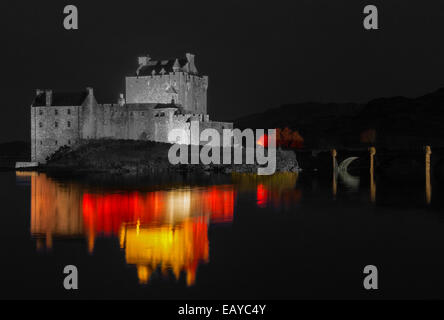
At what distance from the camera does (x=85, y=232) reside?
27641mm

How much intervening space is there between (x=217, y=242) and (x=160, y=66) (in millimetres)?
52604

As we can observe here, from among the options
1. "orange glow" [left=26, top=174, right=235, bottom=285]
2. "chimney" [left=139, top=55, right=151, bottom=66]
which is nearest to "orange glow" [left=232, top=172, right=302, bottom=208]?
"orange glow" [left=26, top=174, right=235, bottom=285]

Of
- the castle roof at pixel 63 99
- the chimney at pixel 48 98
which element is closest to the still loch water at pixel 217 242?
the castle roof at pixel 63 99

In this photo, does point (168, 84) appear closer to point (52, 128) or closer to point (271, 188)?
point (52, 128)

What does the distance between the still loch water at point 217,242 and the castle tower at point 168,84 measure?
91.3ft

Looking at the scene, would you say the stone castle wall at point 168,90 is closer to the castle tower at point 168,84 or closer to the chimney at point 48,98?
the castle tower at point 168,84

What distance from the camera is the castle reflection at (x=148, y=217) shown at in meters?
22.2

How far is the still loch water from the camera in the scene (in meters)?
18.6

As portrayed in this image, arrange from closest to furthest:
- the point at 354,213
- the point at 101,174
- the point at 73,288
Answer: the point at 73,288
the point at 354,213
the point at 101,174

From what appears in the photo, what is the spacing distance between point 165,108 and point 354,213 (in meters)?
34.0

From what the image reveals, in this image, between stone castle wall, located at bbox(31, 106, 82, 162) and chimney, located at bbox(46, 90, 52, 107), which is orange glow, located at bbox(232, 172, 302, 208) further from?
chimney, located at bbox(46, 90, 52, 107)
